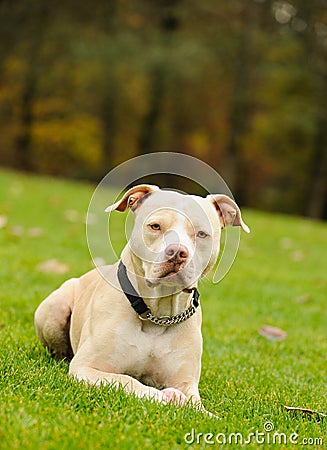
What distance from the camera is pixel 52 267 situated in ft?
23.1

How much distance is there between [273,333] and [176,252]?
2888 millimetres

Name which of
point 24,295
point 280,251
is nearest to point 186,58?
point 280,251

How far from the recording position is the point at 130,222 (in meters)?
3.66

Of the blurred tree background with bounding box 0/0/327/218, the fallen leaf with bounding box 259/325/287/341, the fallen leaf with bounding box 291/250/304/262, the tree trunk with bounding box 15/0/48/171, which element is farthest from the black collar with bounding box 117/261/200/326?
the tree trunk with bounding box 15/0/48/171

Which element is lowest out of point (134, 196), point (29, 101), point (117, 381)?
point (29, 101)

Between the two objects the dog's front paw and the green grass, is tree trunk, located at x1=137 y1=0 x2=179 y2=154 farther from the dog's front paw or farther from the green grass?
the dog's front paw

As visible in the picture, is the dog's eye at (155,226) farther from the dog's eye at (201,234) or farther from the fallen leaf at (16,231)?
the fallen leaf at (16,231)

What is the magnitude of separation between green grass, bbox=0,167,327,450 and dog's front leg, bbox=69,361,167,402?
97 millimetres

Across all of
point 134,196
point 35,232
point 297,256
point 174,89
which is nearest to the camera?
point 134,196

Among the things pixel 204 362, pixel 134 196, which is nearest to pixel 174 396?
pixel 134 196

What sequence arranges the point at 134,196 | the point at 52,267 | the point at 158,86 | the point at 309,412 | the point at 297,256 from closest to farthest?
1. the point at 309,412
2. the point at 134,196
3. the point at 52,267
4. the point at 297,256
5. the point at 158,86

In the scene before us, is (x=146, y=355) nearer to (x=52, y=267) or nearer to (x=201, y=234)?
(x=201, y=234)

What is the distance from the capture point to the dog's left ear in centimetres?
373

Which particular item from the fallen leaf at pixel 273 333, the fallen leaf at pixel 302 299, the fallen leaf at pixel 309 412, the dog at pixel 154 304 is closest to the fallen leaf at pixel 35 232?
the fallen leaf at pixel 302 299
